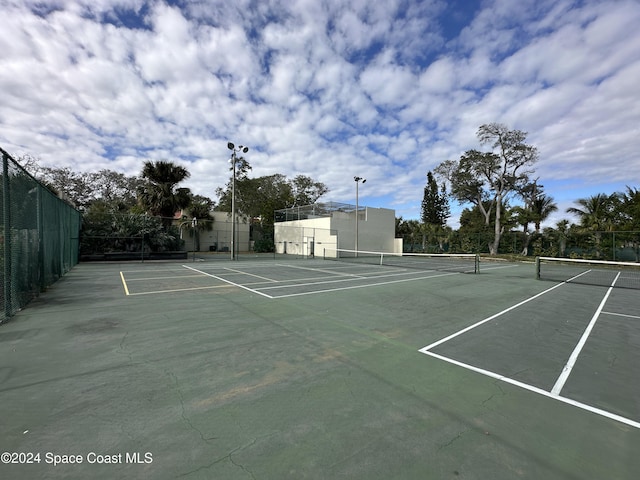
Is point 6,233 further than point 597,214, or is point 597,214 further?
point 597,214

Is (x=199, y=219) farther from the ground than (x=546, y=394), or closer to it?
farther from the ground

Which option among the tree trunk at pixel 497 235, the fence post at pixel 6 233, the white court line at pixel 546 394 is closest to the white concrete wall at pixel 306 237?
the tree trunk at pixel 497 235

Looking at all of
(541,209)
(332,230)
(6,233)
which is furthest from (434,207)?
(6,233)

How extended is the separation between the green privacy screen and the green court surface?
0.72 metres

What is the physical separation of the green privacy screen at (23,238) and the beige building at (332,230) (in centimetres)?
2330

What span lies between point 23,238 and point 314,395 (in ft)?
26.9

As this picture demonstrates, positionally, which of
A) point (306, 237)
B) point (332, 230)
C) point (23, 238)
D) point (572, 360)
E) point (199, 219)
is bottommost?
point (572, 360)

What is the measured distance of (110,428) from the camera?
2.63 metres

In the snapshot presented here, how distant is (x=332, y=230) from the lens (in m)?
31.6

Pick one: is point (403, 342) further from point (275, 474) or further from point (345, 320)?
point (275, 474)

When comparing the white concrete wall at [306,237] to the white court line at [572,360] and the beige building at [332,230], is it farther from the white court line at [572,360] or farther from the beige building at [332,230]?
the white court line at [572,360]

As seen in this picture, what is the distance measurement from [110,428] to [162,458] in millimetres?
752

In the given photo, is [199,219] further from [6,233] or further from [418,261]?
[6,233]

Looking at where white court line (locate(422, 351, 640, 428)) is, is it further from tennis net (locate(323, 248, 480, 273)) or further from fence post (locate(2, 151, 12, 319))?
tennis net (locate(323, 248, 480, 273))
